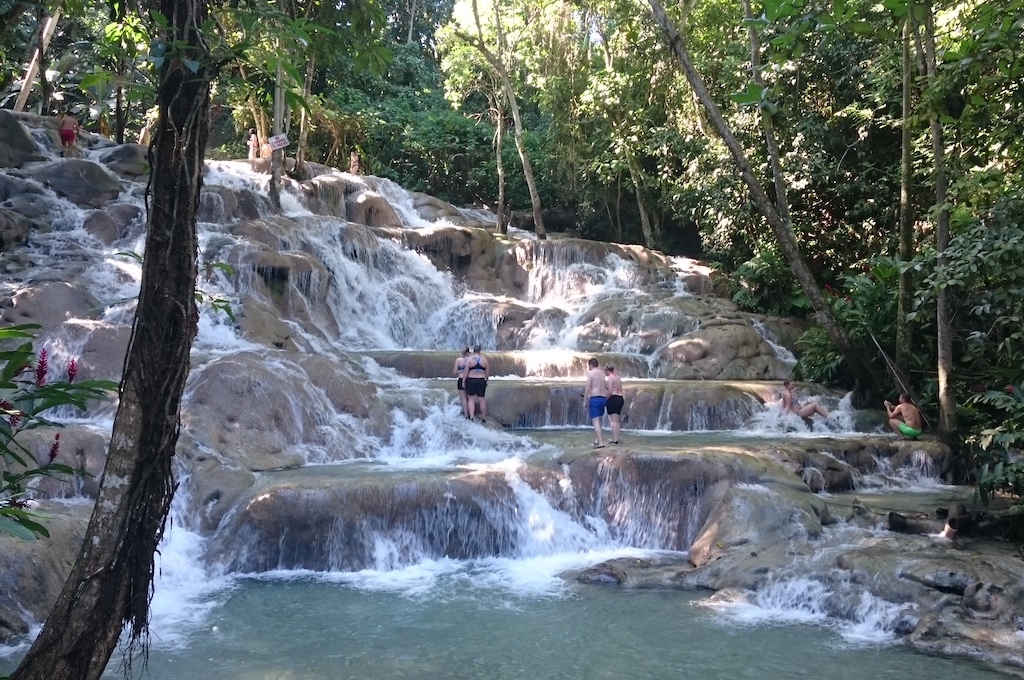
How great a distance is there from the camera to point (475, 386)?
46.1 ft

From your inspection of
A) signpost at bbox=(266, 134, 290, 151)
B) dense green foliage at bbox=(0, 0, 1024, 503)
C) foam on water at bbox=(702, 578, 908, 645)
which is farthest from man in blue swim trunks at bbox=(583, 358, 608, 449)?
signpost at bbox=(266, 134, 290, 151)

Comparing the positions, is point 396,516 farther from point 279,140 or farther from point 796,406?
point 279,140

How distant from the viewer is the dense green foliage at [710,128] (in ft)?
17.1

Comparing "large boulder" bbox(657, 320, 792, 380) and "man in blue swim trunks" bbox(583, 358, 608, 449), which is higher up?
"large boulder" bbox(657, 320, 792, 380)

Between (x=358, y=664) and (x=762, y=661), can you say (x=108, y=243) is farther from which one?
(x=762, y=661)

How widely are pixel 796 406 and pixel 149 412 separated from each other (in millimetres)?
13611

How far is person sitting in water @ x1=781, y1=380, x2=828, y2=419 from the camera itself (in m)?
15.1

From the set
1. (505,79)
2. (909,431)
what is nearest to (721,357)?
(909,431)

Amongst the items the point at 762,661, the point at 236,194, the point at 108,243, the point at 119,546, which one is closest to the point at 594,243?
the point at 236,194

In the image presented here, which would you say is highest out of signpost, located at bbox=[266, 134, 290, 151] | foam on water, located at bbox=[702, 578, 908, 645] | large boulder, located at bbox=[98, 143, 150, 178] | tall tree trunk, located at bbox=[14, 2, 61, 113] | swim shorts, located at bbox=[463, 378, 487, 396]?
tall tree trunk, located at bbox=[14, 2, 61, 113]

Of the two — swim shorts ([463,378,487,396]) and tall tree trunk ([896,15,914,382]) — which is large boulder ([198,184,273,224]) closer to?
swim shorts ([463,378,487,396])

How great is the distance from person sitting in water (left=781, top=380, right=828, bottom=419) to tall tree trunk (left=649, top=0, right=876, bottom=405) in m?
0.98

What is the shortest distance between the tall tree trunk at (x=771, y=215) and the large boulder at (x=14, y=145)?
14.5 meters

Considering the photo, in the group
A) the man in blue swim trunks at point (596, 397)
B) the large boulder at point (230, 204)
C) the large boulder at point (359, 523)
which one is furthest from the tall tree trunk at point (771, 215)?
the large boulder at point (230, 204)
